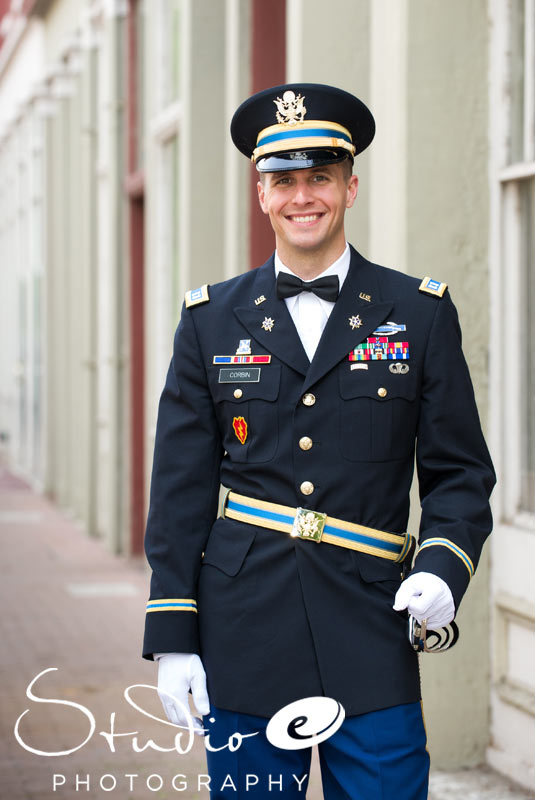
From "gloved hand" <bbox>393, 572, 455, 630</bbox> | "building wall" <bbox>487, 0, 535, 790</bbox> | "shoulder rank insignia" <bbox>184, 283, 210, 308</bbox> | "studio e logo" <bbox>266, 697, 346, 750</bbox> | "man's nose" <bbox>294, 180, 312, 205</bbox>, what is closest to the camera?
"gloved hand" <bbox>393, 572, 455, 630</bbox>

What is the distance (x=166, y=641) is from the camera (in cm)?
270

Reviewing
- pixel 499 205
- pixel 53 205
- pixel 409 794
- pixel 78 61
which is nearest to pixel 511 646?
pixel 499 205

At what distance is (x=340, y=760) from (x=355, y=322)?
95cm

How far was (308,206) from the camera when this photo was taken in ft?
8.84

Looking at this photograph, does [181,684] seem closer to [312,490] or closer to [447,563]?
[312,490]

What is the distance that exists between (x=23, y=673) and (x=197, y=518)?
386 centimetres

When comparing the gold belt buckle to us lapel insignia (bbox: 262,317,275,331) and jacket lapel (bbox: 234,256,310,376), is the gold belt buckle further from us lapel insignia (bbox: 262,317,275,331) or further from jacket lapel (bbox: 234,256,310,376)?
us lapel insignia (bbox: 262,317,275,331)

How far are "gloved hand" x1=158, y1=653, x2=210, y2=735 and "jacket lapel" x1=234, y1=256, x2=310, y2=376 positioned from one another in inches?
27.2

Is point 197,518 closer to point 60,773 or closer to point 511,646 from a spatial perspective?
point 511,646

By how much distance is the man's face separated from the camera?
106 inches

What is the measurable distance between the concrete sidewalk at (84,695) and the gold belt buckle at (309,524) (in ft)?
6.29

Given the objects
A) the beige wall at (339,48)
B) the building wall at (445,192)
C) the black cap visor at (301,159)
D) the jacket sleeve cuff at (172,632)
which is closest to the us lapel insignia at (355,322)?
the black cap visor at (301,159)

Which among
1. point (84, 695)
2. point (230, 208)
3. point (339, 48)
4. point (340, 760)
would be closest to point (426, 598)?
point (340, 760)

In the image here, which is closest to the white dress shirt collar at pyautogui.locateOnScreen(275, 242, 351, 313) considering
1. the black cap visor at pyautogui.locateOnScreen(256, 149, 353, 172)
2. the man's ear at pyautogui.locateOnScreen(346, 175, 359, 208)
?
the man's ear at pyautogui.locateOnScreen(346, 175, 359, 208)
